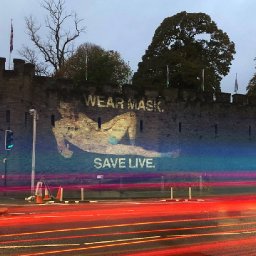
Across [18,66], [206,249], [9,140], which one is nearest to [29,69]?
[18,66]

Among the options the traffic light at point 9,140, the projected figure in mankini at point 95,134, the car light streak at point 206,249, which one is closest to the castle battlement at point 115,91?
the projected figure in mankini at point 95,134

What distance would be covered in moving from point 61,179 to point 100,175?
262 centimetres

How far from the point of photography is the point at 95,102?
33.2 m

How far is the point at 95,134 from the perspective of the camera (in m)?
33.0

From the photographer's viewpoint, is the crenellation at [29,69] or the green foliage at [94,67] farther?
the green foliage at [94,67]

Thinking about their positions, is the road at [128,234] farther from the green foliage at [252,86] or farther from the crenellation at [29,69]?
the green foliage at [252,86]

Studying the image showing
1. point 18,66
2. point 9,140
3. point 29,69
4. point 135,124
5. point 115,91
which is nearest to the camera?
point 9,140

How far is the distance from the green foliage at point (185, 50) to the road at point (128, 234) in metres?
36.7

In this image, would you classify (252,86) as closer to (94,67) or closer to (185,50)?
(185,50)

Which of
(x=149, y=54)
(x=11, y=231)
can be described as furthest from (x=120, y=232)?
(x=149, y=54)

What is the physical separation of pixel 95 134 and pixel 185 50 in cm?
2424

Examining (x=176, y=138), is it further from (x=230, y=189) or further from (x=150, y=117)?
(x=230, y=189)

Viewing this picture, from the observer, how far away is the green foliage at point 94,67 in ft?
157

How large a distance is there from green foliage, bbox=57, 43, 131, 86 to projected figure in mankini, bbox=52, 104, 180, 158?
237 inches
